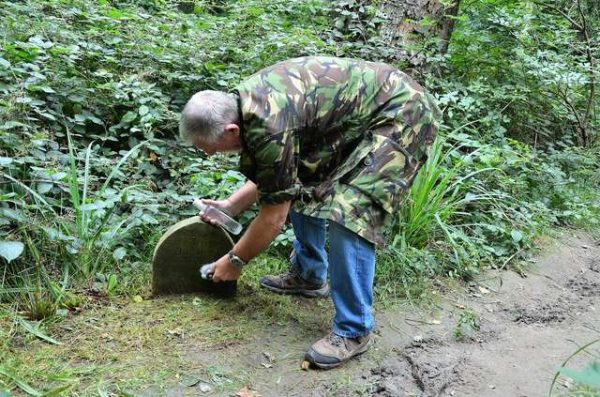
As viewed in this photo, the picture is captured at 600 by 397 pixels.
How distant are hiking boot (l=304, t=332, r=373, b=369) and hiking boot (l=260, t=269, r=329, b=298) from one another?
0.50 meters

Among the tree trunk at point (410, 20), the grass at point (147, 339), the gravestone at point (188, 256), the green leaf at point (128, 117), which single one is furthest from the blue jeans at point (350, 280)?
the tree trunk at point (410, 20)

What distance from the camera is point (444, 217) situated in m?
3.56

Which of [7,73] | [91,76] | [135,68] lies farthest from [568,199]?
[7,73]

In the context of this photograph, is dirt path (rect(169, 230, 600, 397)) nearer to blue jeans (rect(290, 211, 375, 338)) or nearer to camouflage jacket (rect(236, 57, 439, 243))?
blue jeans (rect(290, 211, 375, 338))

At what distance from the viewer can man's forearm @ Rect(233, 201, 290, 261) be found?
2268 millimetres

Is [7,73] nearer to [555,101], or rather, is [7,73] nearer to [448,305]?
[448,305]

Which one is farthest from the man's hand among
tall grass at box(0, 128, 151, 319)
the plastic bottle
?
tall grass at box(0, 128, 151, 319)

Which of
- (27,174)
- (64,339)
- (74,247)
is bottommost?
(64,339)

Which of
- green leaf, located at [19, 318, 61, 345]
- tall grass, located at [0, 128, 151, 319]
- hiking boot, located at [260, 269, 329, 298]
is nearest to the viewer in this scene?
green leaf, located at [19, 318, 61, 345]

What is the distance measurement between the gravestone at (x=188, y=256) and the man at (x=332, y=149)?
11.7 inches

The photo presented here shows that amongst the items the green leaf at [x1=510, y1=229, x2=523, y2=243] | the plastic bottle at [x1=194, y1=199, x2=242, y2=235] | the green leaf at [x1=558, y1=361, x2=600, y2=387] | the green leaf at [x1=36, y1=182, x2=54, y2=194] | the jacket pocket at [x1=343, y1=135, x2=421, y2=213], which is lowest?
the green leaf at [x1=510, y1=229, x2=523, y2=243]

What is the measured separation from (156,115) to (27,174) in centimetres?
97

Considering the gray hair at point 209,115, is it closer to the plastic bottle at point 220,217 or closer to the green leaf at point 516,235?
the plastic bottle at point 220,217

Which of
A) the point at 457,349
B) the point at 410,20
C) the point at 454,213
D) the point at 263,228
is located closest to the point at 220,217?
the point at 263,228
